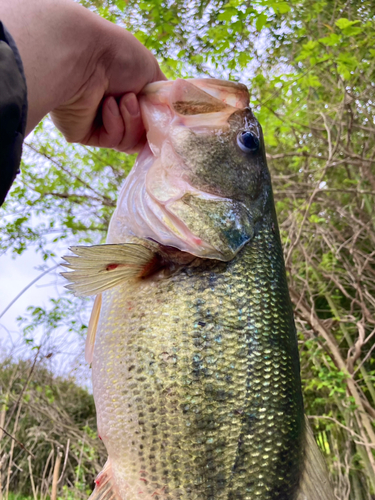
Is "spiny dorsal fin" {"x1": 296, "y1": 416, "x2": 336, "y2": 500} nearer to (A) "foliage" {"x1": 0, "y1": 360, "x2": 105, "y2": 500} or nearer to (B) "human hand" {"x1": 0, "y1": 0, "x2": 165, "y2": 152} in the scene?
(B) "human hand" {"x1": 0, "y1": 0, "x2": 165, "y2": 152}

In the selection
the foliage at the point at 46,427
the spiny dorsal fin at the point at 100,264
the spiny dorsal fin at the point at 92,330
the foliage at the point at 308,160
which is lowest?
the foliage at the point at 46,427

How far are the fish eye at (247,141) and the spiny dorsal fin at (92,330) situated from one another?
70cm

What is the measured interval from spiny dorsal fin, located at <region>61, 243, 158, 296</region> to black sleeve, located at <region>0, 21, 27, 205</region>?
1.25 feet

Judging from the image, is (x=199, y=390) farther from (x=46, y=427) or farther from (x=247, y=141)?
(x=46, y=427)

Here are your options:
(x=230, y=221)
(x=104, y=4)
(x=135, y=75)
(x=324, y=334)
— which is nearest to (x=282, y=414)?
(x=230, y=221)

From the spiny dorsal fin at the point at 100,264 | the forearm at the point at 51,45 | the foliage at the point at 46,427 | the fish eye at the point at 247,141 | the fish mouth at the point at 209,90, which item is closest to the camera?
the forearm at the point at 51,45

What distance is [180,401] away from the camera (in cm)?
108

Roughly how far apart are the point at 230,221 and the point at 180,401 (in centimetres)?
55

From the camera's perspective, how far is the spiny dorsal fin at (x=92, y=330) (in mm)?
1252

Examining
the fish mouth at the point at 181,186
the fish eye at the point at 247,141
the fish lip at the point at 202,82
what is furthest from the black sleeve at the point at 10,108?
the fish eye at the point at 247,141

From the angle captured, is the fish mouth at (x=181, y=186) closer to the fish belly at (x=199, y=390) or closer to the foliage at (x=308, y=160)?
the fish belly at (x=199, y=390)

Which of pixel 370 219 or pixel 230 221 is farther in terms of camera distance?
pixel 370 219

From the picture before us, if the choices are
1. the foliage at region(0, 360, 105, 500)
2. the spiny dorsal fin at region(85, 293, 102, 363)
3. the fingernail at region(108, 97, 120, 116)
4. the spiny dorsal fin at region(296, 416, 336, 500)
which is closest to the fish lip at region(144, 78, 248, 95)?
the fingernail at region(108, 97, 120, 116)

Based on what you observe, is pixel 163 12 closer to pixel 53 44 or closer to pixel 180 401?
pixel 53 44
